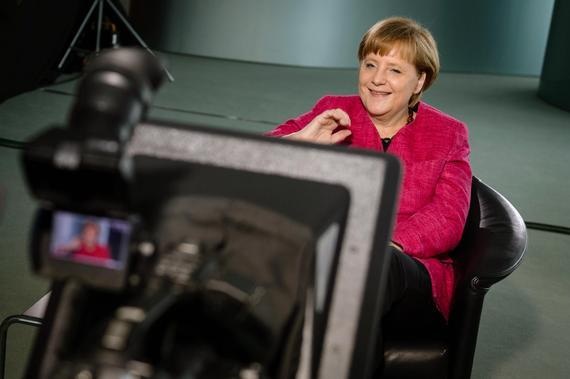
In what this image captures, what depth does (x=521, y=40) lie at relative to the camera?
9297 millimetres

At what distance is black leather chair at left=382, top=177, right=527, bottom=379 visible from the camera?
6.21 ft

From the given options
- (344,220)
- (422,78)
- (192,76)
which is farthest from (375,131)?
(192,76)

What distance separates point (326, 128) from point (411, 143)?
342 millimetres

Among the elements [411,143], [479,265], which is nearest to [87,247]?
[479,265]

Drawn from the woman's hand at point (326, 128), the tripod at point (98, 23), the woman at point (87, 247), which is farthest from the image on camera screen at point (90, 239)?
the tripod at point (98, 23)

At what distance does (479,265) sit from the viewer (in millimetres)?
1902

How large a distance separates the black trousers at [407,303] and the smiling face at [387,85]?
0.45 m

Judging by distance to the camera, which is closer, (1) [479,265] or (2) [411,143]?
(1) [479,265]

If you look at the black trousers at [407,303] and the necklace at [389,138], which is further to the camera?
the necklace at [389,138]

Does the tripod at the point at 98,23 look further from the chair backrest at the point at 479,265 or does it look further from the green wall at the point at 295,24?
the chair backrest at the point at 479,265

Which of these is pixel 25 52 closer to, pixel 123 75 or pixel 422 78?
pixel 422 78

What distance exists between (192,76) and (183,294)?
22.2ft

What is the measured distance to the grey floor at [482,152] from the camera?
294 cm

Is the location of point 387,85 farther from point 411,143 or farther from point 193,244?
point 193,244
